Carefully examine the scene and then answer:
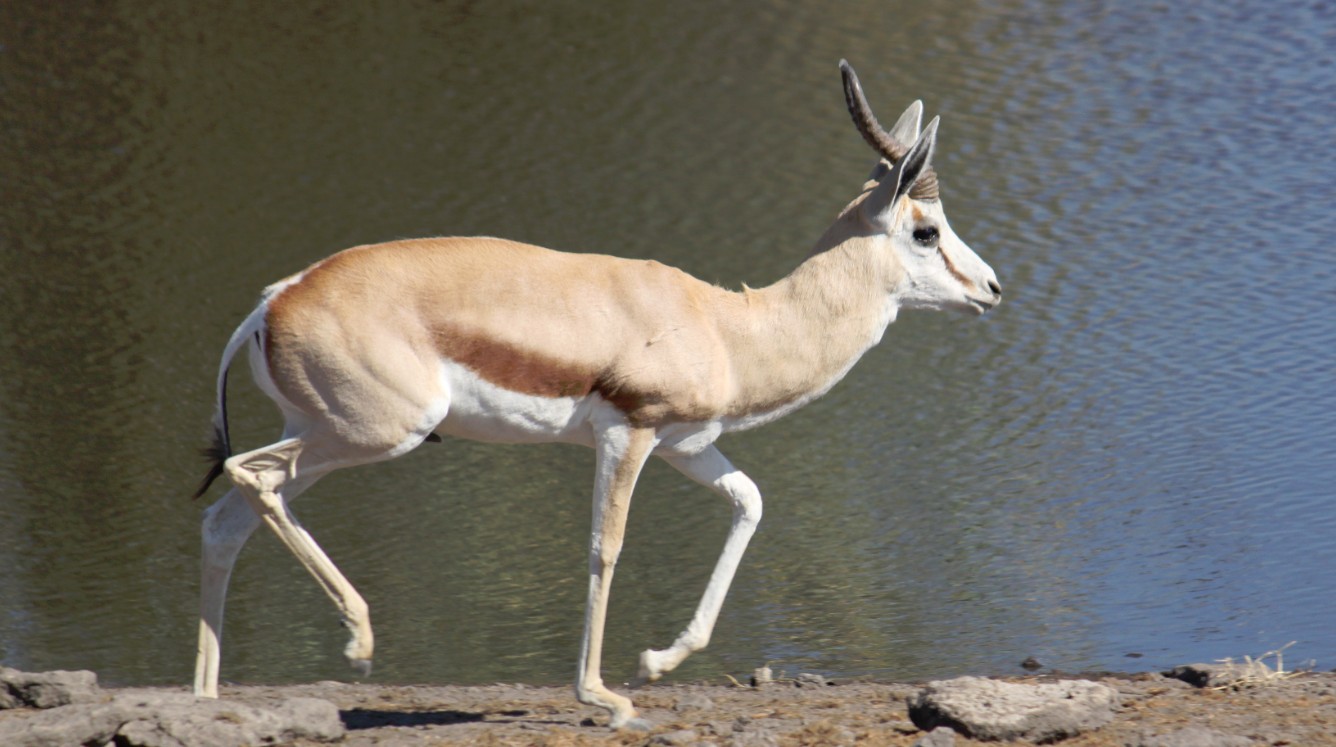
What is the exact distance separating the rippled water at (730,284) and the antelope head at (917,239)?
5.56ft

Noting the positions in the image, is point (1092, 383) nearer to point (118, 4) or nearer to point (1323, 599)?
point (1323, 599)

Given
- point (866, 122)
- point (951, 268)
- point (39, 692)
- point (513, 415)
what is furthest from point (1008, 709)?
point (39, 692)

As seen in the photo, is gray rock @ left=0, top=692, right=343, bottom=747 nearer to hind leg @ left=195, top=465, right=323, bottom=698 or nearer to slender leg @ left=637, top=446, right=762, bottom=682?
hind leg @ left=195, top=465, right=323, bottom=698

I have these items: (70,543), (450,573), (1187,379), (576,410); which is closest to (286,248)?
(70,543)

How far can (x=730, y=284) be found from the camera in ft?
41.0

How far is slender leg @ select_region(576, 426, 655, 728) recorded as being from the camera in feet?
19.8

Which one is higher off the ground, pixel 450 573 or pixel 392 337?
pixel 392 337

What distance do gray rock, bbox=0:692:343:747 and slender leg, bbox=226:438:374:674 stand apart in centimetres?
34

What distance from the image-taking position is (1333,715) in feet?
19.4

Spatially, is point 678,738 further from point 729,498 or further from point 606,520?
point 729,498

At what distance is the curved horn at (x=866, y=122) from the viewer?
6520 millimetres

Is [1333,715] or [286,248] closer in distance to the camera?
[1333,715]

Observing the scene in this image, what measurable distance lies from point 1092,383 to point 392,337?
672 cm

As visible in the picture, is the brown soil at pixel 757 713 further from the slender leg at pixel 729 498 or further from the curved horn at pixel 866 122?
the curved horn at pixel 866 122
